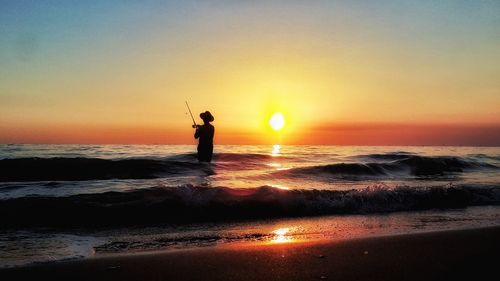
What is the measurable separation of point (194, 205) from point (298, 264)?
4.15m

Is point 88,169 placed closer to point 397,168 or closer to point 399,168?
point 397,168

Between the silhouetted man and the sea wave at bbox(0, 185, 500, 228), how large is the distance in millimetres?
4756

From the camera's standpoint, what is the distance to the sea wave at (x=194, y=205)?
729 cm

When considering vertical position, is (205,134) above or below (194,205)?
above

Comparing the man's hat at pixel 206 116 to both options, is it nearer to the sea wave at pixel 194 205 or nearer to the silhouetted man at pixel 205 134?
the silhouetted man at pixel 205 134

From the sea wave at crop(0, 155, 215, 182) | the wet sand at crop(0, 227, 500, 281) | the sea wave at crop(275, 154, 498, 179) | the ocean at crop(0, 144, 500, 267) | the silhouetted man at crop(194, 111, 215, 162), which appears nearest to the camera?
the wet sand at crop(0, 227, 500, 281)

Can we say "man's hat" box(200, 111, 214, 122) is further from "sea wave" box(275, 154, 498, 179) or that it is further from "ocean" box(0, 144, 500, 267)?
"sea wave" box(275, 154, 498, 179)

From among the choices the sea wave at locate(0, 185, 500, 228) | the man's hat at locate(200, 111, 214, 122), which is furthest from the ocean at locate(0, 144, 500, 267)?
the man's hat at locate(200, 111, 214, 122)

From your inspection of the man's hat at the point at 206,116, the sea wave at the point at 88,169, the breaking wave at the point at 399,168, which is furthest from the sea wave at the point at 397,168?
the sea wave at the point at 88,169

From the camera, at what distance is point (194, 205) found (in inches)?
317

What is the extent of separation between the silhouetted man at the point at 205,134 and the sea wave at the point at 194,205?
476 cm

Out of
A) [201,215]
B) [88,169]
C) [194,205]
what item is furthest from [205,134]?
[201,215]

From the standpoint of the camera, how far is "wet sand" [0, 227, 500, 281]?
393 cm

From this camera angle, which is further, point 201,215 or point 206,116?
point 206,116
